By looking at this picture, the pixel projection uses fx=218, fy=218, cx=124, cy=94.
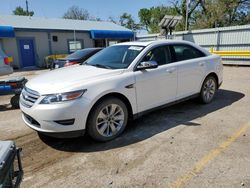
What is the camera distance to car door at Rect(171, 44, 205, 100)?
15.3 feet

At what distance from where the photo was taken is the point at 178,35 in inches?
667

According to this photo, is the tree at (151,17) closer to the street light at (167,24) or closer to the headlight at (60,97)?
the street light at (167,24)

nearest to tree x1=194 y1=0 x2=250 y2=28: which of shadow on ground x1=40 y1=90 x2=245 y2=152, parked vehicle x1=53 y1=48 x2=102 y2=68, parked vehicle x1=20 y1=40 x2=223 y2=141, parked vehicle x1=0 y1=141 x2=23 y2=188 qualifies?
parked vehicle x1=53 y1=48 x2=102 y2=68

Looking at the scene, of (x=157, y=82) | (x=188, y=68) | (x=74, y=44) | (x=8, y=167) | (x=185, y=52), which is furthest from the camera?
(x=74, y=44)

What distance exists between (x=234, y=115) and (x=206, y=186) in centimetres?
270

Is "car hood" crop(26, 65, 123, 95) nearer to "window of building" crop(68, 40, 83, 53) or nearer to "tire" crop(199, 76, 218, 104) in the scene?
"tire" crop(199, 76, 218, 104)

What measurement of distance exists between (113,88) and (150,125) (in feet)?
4.10

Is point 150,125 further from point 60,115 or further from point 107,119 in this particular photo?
point 60,115

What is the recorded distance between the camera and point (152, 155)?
3232mm

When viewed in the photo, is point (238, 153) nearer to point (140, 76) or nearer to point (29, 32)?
point (140, 76)

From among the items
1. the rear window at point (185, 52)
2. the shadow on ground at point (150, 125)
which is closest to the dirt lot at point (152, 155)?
the shadow on ground at point (150, 125)

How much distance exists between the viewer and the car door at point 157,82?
3961mm

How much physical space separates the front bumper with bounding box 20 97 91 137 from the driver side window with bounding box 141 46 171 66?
161 centimetres

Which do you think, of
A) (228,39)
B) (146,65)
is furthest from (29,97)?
(228,39)
